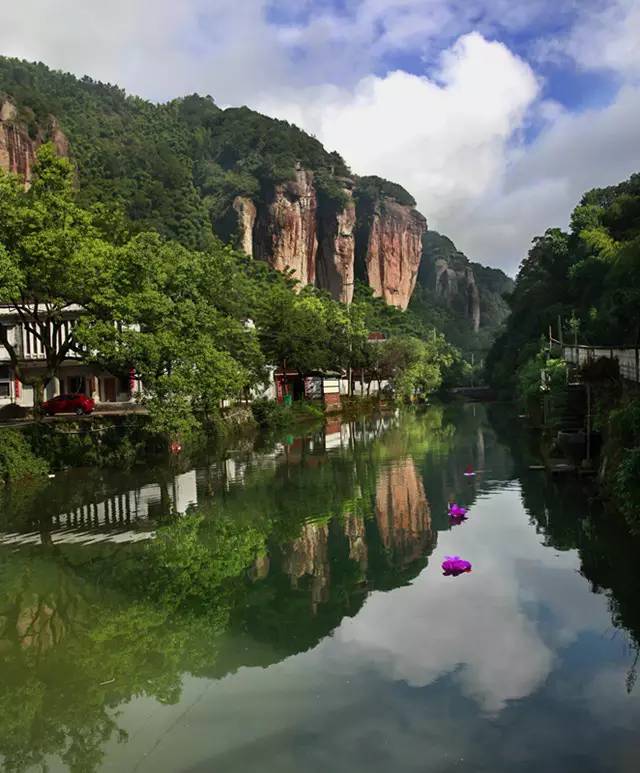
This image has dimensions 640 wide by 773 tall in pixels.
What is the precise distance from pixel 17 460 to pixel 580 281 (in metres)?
Result: 43.0

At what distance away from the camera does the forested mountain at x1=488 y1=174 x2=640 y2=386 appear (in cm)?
4053

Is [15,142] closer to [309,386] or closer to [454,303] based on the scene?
[309,386]

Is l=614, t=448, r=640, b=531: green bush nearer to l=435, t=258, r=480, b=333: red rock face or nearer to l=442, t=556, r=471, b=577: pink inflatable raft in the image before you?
l=442, t=556, r=471, b=577: pink inflatable raft

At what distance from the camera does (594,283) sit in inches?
2008

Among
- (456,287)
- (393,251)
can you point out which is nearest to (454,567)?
(393,251)

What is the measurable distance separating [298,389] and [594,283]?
82.7 ft

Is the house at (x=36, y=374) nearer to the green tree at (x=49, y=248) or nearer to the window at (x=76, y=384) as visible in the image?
the window at (x=76, y=384)

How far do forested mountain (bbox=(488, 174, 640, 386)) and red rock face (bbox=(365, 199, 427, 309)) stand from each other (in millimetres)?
50837

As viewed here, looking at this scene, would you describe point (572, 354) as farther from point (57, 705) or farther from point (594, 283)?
point (57, 705)

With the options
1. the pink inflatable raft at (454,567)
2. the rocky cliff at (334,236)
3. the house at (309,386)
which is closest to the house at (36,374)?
the house at (309,386)

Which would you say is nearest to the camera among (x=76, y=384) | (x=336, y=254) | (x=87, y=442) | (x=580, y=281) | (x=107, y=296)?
(x=107, y=296)

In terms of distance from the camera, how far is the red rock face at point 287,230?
107 metres

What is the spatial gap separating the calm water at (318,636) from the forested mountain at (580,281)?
61.1 ft

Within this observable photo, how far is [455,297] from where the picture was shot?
176 metres
